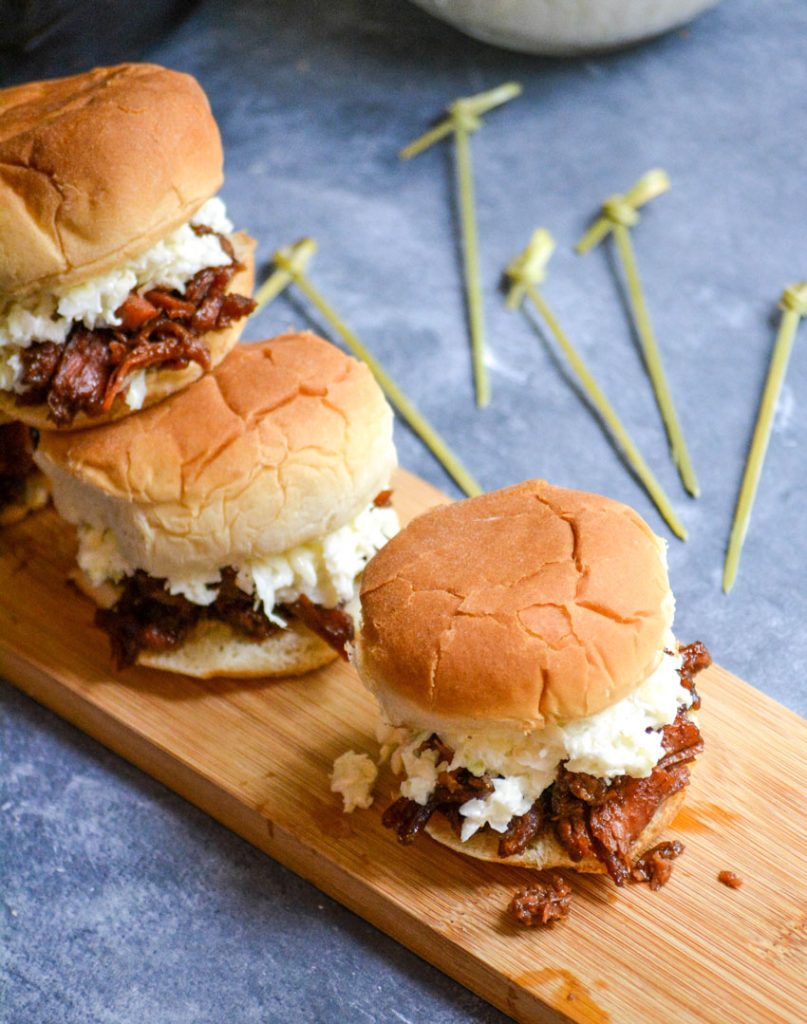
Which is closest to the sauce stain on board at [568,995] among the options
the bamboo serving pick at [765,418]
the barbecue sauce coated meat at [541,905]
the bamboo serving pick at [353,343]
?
the barbecue sauce coated meat at [541,905]

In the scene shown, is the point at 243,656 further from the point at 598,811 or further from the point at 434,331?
the point at 434,331

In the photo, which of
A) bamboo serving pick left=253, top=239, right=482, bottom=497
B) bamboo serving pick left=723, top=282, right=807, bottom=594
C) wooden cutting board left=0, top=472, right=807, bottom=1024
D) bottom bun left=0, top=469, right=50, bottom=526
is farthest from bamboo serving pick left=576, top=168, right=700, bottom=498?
bottom bun left=0, top=469, right=50, bottom=526

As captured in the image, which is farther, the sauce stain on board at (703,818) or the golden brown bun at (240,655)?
the golden brown bun at (240,655)

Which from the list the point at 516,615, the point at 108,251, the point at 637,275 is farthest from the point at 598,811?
the point at 637,275

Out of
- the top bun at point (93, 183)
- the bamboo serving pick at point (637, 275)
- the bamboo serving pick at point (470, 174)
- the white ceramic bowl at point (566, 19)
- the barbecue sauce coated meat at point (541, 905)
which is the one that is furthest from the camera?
the white ceramic bowl at point (566, 19)

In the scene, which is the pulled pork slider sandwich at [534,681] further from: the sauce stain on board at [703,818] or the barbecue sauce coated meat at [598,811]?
the sauce stain on board at [703,818]

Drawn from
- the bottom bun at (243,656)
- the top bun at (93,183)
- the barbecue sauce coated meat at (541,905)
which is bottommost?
the barbecue sauce coated meat at (541,905)

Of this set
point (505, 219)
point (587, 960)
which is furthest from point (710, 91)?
point (587, 960)
